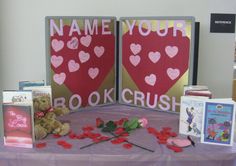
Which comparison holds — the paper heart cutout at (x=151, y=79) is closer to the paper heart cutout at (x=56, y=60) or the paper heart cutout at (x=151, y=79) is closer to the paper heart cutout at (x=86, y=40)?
the paper heart cutout at (x=86, y=40)

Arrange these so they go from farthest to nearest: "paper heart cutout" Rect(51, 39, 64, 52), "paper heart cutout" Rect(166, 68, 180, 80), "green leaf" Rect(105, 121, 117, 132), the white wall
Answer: the white wall, "paper heart cutout" Rect(166, 68, 180, 80), "paper heart cutout" Rect(51, 39, 64, 52), "green leaf" Rect(105, 121, 117, 132)

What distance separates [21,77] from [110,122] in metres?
0.84

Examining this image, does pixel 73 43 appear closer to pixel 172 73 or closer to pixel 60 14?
pixel 60 14

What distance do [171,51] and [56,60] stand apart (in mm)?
647

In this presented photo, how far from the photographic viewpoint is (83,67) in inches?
75.9

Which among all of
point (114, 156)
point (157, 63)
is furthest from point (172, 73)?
point (114, 156)

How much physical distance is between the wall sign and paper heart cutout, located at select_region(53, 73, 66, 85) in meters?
1.03

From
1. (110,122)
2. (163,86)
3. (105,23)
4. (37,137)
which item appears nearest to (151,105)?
(163,86)

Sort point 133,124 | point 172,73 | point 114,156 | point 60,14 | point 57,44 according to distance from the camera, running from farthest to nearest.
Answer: point 60,14
point 172,73
point 57,44
point 133,124
point 114,156

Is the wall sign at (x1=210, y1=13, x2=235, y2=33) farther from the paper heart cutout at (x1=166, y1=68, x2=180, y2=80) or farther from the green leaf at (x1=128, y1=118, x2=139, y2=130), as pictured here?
the green leaf at (x1=128, y1=118, x2=139, y2=130)

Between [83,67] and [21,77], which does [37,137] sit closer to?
[83,67]

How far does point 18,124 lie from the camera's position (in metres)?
1.43

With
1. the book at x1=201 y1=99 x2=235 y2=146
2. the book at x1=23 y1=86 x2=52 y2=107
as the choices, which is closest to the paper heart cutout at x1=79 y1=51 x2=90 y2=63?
the book at x1=23 y1=86 x2=52 y2=107

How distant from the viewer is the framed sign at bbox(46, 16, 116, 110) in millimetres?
1808
